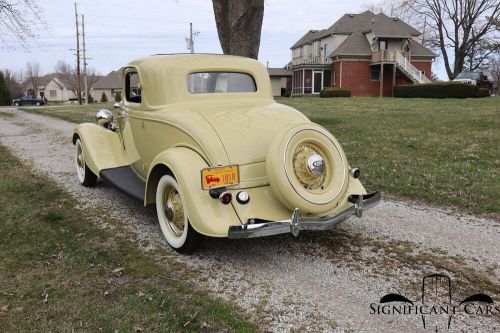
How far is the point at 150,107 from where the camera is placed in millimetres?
5238

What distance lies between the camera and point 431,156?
860 cm

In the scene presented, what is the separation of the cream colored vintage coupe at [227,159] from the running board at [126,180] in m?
0.02

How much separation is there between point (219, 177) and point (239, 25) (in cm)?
726

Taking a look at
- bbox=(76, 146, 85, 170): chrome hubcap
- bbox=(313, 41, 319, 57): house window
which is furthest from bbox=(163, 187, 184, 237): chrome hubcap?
bbox=(313, 41, 319, 57): house window

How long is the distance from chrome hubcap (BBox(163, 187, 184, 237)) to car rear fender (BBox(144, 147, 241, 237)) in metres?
0.24

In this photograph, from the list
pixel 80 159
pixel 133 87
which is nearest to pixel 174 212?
pixel 133 87

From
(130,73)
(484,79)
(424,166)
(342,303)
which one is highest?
(484,79)

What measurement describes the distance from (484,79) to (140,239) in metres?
35.7

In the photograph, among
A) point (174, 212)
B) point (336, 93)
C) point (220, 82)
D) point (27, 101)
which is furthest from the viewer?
point (27, 101)

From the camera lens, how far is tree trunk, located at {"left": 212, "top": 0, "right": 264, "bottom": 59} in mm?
10289

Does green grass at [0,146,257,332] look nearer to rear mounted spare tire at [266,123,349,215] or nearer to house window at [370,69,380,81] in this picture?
rear mounted spare tire at [266,123,349,215]

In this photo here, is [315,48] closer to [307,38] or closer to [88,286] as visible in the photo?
[307,38]

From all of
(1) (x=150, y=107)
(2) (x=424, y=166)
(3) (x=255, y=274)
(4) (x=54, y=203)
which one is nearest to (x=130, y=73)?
(1) (x=150, y=107)

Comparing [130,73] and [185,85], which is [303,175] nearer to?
[185,85]
